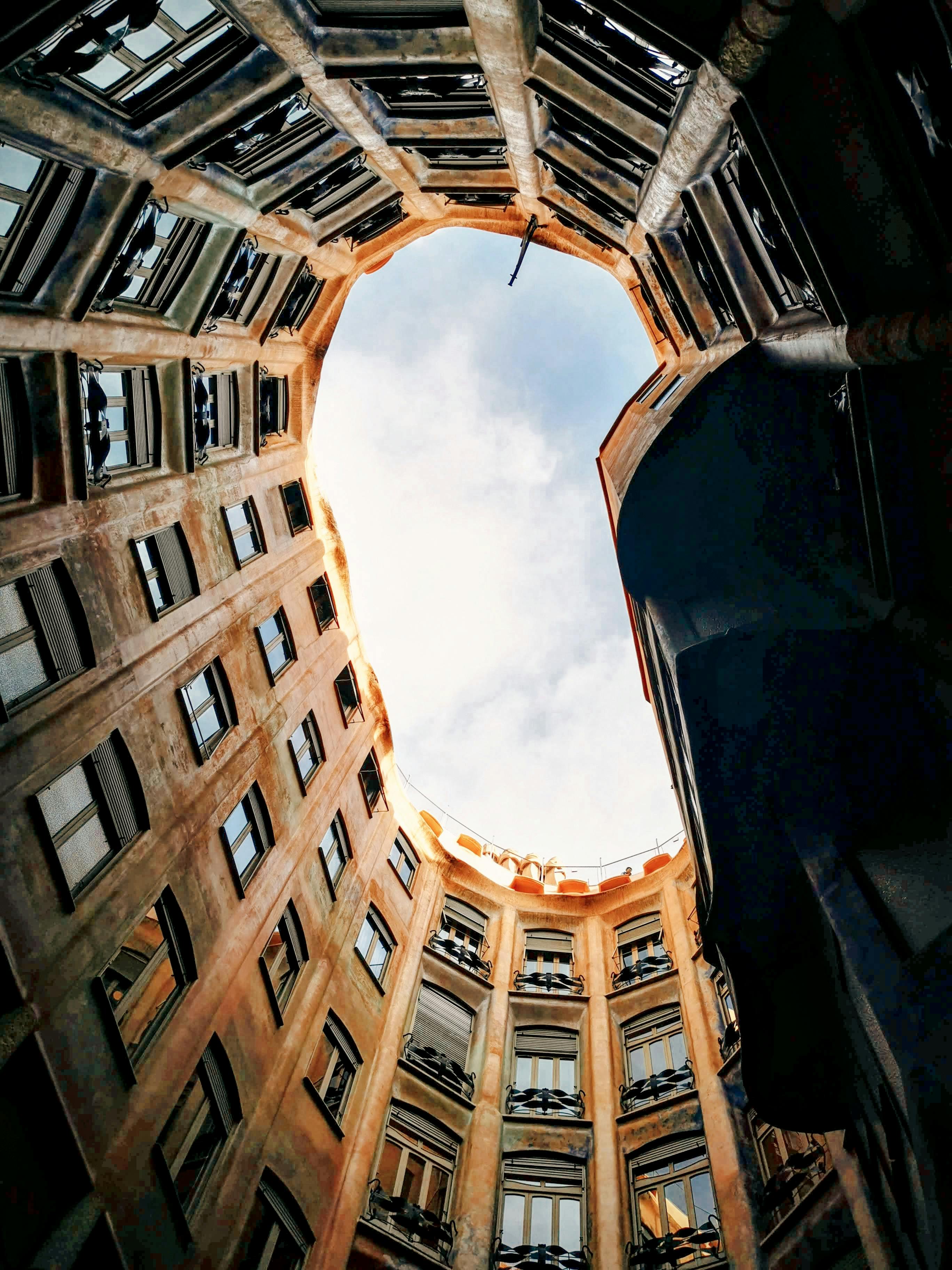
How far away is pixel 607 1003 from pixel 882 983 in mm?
14643

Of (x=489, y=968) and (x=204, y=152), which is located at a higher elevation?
(x=204, y=152)

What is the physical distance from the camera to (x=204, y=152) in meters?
11.5

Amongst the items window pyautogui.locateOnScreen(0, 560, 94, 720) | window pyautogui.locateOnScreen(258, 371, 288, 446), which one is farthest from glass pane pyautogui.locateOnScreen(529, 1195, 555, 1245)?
window pyautogui.locateOnScreen(258, 371, 288, 446)

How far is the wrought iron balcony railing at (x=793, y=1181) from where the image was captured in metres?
11.8

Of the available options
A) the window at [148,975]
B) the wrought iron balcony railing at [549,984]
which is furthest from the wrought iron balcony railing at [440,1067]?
the window at [148,975]

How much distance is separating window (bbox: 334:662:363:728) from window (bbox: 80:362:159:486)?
27.3ft

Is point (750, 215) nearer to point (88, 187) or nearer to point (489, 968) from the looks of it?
point (88, 187)

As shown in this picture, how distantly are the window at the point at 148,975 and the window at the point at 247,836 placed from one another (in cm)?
183

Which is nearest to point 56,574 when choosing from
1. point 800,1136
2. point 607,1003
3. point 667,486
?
point 667,486

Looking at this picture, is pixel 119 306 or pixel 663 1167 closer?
pixel 119 306

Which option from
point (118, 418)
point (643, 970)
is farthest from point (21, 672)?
point (643, 970)

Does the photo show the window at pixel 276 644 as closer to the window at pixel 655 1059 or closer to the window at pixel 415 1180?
the window at pixel 415 1180

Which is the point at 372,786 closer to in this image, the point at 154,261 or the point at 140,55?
the point at 154,261

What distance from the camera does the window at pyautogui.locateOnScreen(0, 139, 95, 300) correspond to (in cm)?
901
